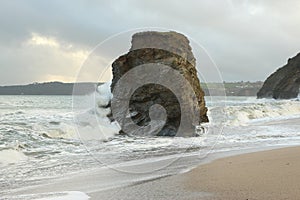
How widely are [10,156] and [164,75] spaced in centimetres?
682

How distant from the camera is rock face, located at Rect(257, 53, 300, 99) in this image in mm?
58125

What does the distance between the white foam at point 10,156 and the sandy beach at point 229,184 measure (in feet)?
11.1

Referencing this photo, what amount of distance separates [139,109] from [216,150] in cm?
526

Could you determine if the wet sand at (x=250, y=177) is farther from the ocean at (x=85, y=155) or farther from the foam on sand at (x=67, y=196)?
the foam on sand at (x=67, y=196)

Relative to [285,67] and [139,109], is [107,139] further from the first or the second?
[285,67]

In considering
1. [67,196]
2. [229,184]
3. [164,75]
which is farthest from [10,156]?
[164,75]

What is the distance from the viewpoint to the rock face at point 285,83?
191ft

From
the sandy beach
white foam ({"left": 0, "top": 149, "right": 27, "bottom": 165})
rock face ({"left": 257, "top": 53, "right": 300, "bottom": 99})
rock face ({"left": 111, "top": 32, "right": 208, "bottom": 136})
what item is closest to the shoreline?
the sandy beach

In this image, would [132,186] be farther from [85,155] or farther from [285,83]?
[285,83]

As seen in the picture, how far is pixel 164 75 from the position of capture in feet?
41.7

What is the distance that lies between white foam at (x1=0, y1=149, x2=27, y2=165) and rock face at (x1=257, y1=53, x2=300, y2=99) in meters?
55.2

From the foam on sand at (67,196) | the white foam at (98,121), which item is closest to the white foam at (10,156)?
the foam on sand at (67,196)

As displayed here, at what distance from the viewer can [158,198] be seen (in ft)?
12.6

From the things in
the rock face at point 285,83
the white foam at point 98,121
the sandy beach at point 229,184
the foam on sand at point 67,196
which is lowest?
the foam on sand at point 67,196
